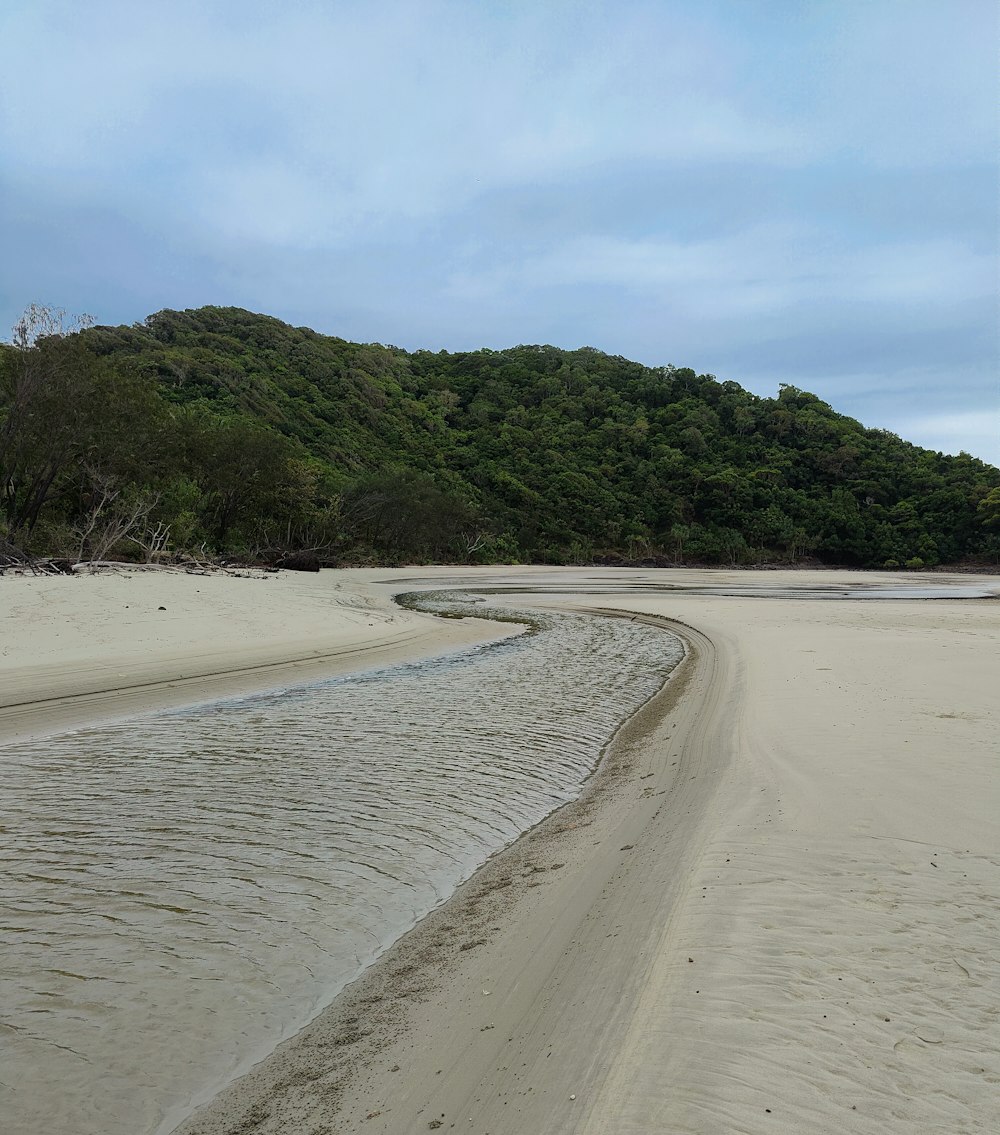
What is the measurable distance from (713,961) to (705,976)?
117 millimetres

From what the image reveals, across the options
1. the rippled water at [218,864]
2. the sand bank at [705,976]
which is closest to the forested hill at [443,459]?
the rippled water at [218,864]

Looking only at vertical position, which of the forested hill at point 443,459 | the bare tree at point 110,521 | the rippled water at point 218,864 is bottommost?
the rippled water at point 218,864

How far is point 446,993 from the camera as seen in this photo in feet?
9.67

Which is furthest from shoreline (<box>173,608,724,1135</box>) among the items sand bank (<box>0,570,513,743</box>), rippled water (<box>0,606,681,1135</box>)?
sand bank (<box>0,570,513,743</box>)

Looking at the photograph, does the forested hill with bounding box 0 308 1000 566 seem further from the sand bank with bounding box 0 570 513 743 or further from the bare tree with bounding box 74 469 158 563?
the sand bank with bounding box 0 570 513 743

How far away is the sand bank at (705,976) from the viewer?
2.15 metres

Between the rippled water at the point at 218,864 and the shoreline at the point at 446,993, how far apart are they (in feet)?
0.42

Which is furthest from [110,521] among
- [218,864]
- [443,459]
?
[443,459]

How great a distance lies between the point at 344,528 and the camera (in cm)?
5253

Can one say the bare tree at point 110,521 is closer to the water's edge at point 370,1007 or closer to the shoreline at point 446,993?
the water's edge at point 370,1007

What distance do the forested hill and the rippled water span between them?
2072 centimetres

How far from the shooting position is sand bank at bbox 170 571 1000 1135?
2.15 metres

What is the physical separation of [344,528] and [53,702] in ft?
147

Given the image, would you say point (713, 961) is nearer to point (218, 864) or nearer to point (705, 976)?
point (705, 976)
